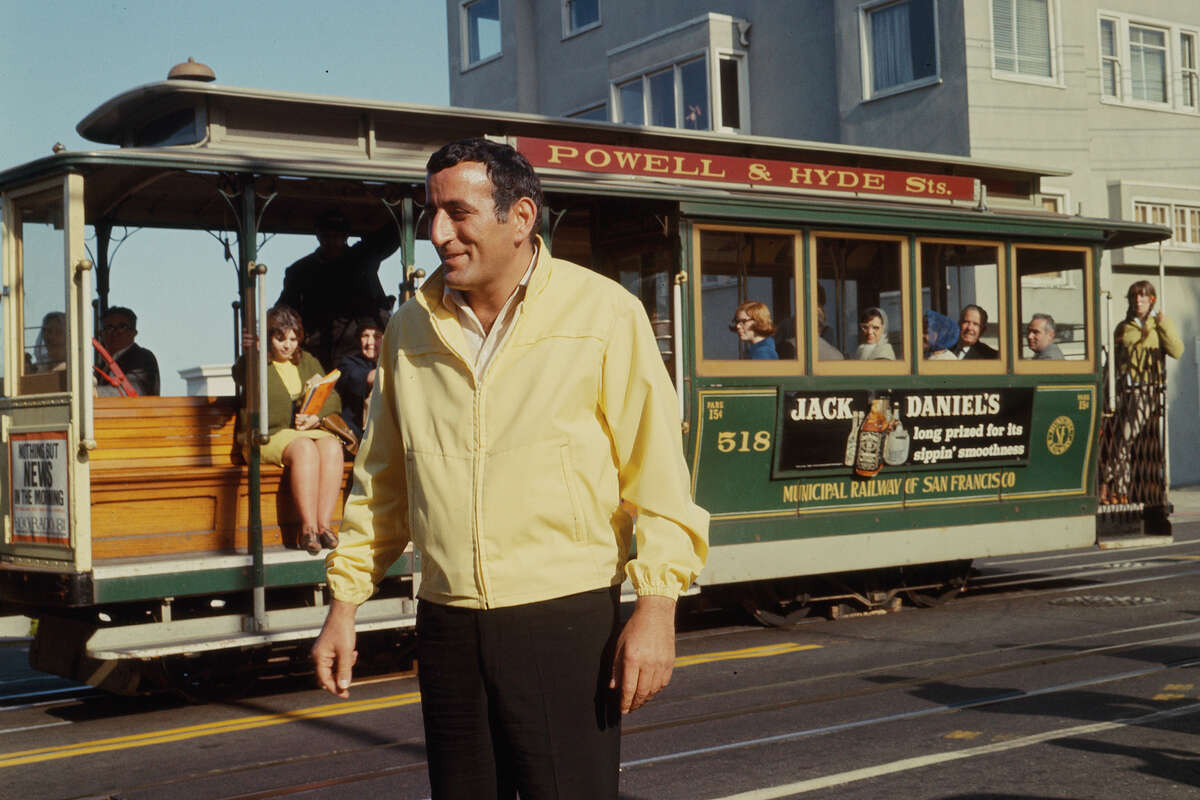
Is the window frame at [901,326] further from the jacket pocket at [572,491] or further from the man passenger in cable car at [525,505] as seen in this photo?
the jacket pocket at [572,491]

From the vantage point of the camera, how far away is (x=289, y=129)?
9.05 metres

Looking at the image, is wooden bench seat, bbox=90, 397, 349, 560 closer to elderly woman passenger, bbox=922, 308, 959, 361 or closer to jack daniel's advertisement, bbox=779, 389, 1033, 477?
jack daniel's advertisement, bbox=779, 389, 1033, 477

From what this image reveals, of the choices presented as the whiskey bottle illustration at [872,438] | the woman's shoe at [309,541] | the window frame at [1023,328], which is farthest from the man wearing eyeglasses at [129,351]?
the window frame at [1023,328]

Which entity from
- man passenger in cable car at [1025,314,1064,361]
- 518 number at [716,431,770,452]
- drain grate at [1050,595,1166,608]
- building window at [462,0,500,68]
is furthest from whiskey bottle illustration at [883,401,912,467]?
building window at [462,0,500,68]

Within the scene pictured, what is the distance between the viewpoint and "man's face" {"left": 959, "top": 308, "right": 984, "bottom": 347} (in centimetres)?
1140

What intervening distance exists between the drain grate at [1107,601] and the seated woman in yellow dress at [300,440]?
5.81 metres

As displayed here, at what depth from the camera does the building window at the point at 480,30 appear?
107ft

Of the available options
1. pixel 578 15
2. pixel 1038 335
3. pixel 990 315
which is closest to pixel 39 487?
pixel 990 315

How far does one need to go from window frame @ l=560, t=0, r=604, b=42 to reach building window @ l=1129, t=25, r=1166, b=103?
33.7 ft

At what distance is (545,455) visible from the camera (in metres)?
2.85

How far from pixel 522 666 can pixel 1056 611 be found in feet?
29.2

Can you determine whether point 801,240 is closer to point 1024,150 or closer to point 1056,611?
point 1056,611

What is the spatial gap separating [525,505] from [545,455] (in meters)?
0.10

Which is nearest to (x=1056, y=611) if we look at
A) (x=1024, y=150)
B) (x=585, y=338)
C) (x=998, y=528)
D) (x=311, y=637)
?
(x=998, y=528)
